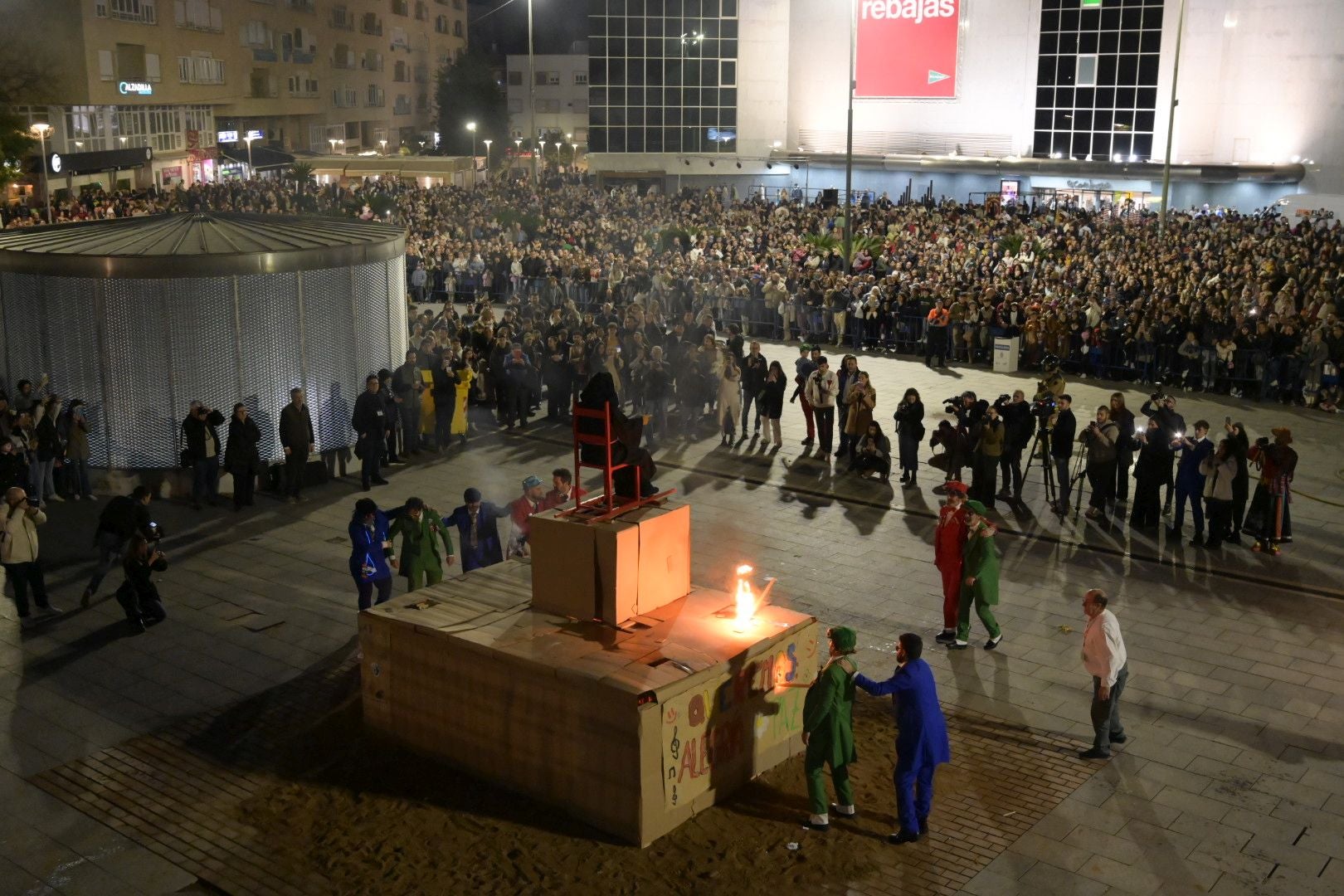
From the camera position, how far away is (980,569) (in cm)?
1155

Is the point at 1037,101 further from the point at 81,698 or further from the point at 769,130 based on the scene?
the point at 81,698

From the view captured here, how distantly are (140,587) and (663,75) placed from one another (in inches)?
1890

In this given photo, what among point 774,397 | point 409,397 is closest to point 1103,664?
point 774,397

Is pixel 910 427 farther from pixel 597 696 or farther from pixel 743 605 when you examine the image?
pixel 597 696

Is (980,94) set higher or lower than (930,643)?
higher

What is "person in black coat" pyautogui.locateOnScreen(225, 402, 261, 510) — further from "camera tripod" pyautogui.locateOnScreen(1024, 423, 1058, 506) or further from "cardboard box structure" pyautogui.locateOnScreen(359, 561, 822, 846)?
"camera tripod" pyautogui.locateOnScreen(1024, 423, 1058, 506)

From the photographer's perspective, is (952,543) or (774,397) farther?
(774,397)

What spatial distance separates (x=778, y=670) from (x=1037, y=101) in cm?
4425

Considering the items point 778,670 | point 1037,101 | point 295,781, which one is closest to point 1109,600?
point 778,670

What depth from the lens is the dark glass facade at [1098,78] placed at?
47.3 m

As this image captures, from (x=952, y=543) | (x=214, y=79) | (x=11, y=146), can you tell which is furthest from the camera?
(x=214, y=79)

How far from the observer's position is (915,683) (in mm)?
8562

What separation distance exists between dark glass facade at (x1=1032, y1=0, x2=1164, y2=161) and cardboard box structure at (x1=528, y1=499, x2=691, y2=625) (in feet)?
140

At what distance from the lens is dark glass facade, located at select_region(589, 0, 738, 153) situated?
184ft
